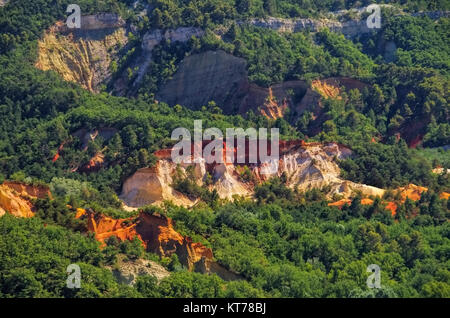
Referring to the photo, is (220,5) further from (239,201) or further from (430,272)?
(430,272)

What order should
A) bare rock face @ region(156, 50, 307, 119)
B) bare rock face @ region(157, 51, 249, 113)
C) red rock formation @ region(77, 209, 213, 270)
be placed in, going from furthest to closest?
bare rock face @ region(157, 51, 249, 113)
bare rock face @ region(156, 50, 307, 119)
red rock formation @ region(77, 209, 213, 270)

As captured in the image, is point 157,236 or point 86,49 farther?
point 86,49

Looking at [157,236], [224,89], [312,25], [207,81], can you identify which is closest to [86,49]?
[207,81]

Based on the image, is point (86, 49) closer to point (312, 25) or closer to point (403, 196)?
point (312, 25)

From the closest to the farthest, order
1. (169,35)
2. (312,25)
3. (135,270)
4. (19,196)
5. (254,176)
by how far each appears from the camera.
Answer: (135,270) → (19,196) → (254,176) → (169,35) → (312,25)

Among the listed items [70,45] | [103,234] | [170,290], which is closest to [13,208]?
[103,234]

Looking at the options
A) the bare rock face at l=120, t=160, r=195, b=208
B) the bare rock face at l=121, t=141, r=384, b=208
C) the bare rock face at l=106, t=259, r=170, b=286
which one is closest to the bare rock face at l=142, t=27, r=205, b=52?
the bare rock face at l=121, t=141, r=384, b=208

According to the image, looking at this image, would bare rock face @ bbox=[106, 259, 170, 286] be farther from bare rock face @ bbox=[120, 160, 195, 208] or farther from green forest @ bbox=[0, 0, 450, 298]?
bare rock face @ bbox=[120, 160, 195, 208]

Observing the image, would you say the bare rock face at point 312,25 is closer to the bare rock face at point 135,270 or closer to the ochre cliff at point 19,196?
the ochre cliff at point 19,196

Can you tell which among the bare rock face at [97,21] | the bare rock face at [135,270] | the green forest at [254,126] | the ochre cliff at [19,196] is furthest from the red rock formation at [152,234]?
the bare rock face at [97,21]
